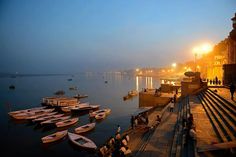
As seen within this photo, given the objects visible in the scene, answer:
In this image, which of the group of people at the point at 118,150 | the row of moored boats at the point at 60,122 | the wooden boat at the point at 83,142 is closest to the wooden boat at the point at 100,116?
the row of moored boats at the point at 60,122

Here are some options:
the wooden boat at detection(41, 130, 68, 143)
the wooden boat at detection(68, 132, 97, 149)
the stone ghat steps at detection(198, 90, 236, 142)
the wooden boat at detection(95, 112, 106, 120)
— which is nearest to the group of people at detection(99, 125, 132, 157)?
the wooden boat at detection(68, 132, 97, 149)

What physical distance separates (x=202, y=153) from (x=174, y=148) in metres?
2.65

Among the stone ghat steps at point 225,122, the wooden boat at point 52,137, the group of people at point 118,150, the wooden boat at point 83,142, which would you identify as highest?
the stone ghat steps at point 225,122

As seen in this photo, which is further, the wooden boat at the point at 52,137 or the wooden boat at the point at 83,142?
the wooden boat at the point at 52,137

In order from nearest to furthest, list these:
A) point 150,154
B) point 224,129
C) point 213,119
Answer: point 224,129 → point 150,154 → point 213,119

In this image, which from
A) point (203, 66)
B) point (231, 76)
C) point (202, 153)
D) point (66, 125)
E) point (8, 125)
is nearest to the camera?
point (202, 153)

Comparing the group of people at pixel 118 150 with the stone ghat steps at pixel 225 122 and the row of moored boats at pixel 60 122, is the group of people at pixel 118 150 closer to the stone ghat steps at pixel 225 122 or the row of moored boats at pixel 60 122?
the row of moored boats at pixel 60 122

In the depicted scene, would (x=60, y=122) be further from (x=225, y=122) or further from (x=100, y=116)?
(x=225, y=122)

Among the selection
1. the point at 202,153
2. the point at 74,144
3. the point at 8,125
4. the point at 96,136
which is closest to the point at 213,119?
the point at 202,153

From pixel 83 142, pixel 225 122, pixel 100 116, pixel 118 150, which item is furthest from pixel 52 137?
pixel 225 122

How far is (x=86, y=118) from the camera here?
137 feet

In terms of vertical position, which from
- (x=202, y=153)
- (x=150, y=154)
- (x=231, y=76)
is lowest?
(x=150, y=154)

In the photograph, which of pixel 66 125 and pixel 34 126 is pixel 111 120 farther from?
pixel 34 126

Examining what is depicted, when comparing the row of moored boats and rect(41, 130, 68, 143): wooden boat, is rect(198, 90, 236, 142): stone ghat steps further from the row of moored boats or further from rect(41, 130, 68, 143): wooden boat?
rect(41, 130, 68, 143): wooden boat
